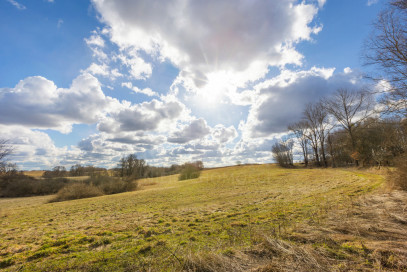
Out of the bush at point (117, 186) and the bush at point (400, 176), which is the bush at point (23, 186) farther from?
the bush at point (400, 176)

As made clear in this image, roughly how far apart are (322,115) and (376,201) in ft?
139

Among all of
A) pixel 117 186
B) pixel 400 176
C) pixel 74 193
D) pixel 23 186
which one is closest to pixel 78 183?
pixel 74 193

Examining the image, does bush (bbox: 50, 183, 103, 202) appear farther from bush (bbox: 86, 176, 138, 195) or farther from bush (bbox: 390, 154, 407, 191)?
bush (bbox: 390, 154, 407, 191)

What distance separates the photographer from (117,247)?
15.3ft

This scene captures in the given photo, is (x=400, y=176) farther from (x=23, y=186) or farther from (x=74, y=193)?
(x=23, y=186)

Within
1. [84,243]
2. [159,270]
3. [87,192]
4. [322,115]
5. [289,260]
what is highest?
[322,115]

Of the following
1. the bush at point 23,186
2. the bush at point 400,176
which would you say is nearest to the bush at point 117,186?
the bush at point 23,186

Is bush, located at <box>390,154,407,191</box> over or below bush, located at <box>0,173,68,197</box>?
over

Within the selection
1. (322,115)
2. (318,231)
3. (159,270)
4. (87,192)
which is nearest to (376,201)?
(318,231)

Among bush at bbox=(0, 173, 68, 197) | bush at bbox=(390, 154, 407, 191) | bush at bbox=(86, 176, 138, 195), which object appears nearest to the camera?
bush at bbox=(390, 154, 407, 191)

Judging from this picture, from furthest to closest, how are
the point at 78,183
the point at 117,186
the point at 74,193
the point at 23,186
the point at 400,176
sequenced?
the point at 23,186 < the point at 117,186 < the point at 78,183 < the point at 74,193 < the point at 400,176

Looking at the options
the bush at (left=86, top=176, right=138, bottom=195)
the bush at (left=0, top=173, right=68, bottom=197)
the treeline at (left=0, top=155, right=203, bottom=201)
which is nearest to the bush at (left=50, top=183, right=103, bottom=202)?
the treeline at (left=0, top=155, right=203, bottom=201)

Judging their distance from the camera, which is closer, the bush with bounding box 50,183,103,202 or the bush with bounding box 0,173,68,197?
the bush with bounding box 50,183,103,202

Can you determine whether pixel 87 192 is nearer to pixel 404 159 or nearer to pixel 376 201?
pixel 376 201
